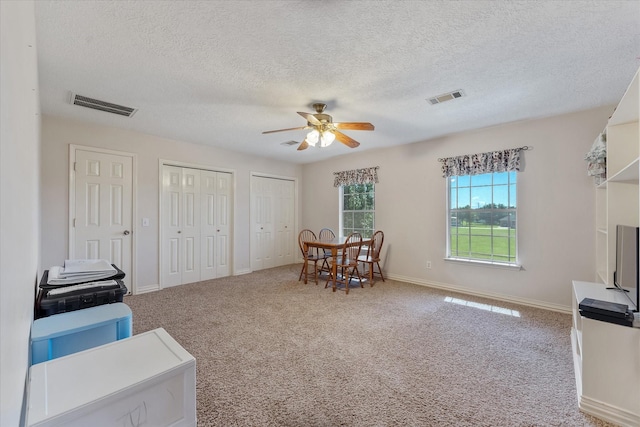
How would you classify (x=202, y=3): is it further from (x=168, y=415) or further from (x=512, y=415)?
(x=512, y=415)

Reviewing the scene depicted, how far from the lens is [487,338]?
2639 millimetres

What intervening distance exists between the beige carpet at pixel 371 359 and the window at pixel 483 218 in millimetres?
704

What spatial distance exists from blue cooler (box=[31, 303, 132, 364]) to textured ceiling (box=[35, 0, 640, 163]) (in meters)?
1.85

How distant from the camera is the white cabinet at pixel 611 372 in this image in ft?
5.15

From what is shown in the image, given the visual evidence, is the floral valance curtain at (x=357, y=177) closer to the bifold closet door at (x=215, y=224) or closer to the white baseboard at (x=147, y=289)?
the bifold closet door at (x=215, y=224)

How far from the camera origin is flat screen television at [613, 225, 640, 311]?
1827 mm

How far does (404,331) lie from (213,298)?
2.57 meters

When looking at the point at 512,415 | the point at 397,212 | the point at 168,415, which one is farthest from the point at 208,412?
the point at 397,212

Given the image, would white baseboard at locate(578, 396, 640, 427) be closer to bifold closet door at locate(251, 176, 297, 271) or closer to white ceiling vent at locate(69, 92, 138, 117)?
white ceiling vent at locate(69, 92, 138, 117)

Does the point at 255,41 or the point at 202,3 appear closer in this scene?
the point at 202,3

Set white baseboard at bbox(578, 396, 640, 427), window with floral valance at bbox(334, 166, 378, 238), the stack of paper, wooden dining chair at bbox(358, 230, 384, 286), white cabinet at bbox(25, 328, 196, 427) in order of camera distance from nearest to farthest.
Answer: white cabinet at bbox(25, 328, 196, 427) → white baseboard at bbox(578, 396, 640, 427) → the stack of paper → wooden dining chair at bbox(358, 230, 384, 286) → window with floral valance at bbox(334, 166, 378, 238)

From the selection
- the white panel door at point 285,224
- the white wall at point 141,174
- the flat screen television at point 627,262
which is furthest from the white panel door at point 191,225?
the flat screen television at point 627,262

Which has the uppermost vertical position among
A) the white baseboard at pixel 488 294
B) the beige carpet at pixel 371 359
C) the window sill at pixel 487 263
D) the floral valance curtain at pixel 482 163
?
the floral valance curtain at pixel 482 163

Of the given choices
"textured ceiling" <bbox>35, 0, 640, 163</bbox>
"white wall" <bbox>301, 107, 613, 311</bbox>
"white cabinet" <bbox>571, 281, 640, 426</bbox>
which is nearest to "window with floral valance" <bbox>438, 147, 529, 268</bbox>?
"white wall" <bbox>301, 107, 613, 311</bbox>
